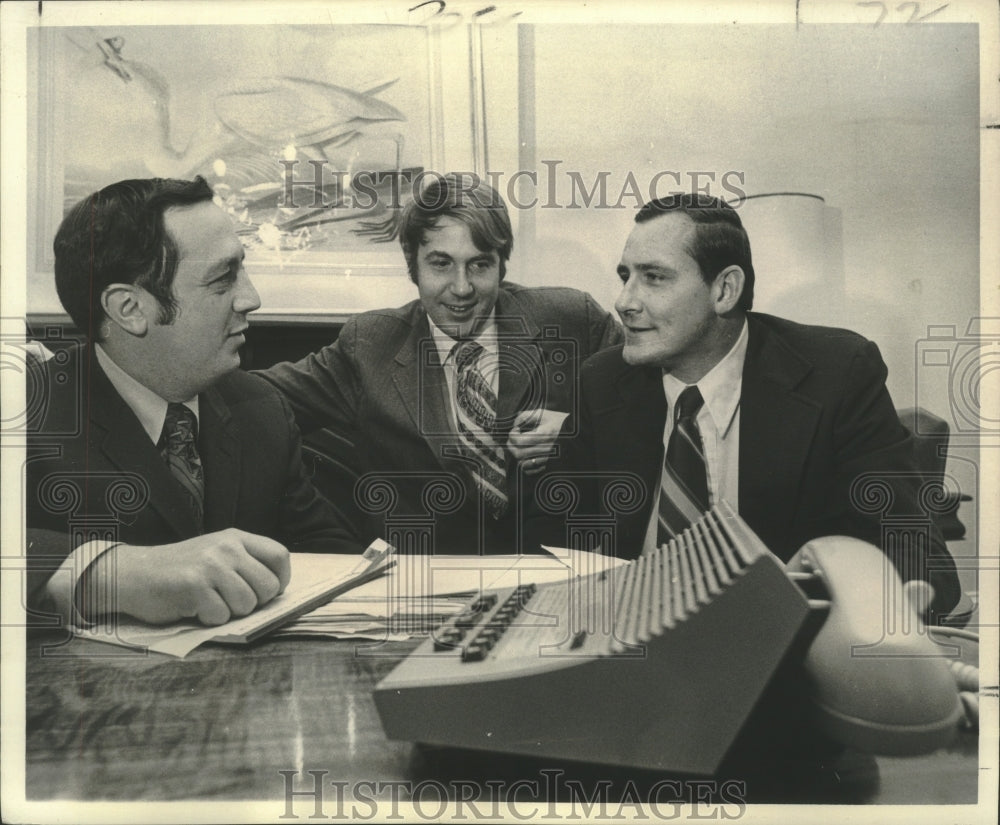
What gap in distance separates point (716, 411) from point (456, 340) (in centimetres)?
43

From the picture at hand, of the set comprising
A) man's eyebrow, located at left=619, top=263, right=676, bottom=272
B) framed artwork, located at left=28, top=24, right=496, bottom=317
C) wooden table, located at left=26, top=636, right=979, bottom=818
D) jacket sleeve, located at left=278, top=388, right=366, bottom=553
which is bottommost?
wooden table, located at left=26, top=636, right=979, bottom=818

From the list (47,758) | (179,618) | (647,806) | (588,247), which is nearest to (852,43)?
(588,247)

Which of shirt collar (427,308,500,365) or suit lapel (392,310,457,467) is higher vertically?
shirt collar (427,308,500,365)

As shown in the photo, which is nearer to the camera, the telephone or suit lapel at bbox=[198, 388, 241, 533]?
the telephone

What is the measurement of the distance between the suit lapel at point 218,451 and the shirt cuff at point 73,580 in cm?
17

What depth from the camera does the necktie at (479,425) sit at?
1528mm

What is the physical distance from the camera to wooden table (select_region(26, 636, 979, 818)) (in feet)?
4.81

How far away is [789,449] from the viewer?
150 centimetres

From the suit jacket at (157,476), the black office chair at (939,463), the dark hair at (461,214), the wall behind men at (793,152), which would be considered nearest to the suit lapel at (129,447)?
the suit jacket at (157,476)

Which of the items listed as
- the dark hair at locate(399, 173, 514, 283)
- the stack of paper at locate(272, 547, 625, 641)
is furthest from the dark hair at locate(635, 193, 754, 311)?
the stack of paper at locate(272, 547, 625, 641)

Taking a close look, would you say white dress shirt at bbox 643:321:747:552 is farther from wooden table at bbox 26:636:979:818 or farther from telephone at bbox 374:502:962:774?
wooden table at bbox 26:636:979:818

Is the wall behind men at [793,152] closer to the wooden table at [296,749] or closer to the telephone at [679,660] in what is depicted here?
the telephone at [679,660]

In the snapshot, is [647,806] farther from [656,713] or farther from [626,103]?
[626,103]

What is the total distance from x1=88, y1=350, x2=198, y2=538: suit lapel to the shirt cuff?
11 centimetres
